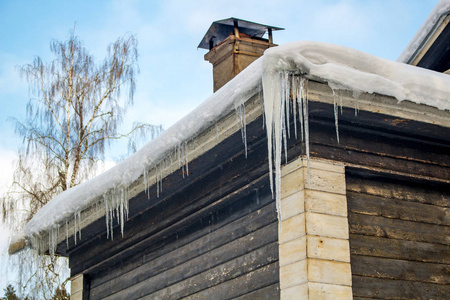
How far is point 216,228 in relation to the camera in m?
5.72

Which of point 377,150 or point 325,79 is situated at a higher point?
point 325,79

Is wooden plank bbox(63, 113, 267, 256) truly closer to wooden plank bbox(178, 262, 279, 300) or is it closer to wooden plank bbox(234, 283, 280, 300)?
wooden plank bbox(178, 262, 279, 300)

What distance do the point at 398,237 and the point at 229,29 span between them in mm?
5465

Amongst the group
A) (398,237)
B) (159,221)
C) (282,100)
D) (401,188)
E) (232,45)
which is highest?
(232,45)

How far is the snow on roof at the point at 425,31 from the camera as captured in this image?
6.88m

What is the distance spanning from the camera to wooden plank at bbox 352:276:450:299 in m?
4.53

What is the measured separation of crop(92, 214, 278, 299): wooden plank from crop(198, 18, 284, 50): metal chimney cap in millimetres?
4043

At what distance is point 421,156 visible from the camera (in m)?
5.07

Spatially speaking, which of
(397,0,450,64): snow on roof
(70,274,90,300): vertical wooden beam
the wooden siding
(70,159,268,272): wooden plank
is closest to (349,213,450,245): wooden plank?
the wooden siding

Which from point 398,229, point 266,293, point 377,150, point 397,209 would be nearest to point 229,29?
point 377,150

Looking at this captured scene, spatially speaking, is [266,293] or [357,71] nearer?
[357,71]

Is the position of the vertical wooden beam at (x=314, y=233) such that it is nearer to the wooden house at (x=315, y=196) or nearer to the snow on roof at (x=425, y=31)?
the wooden house at (x=315, y=196)

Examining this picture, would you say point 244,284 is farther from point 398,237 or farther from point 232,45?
point 232,45

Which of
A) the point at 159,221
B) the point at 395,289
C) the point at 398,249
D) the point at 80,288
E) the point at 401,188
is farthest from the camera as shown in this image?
the point at 80,288
